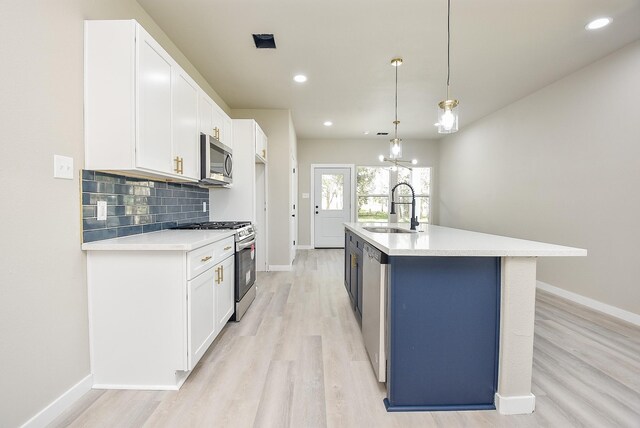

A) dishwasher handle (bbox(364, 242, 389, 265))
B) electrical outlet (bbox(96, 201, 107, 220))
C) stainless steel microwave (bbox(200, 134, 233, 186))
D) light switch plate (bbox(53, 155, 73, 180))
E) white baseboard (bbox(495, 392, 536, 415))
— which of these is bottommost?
white baseboard (bbox(495, 392, 536, 415))

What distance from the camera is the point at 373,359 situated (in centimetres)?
185

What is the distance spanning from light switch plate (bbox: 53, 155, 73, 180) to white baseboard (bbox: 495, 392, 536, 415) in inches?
101

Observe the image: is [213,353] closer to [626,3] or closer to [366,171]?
[626,3]

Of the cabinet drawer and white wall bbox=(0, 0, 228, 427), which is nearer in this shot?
white wall bbox=(0, 0, 228, 427)

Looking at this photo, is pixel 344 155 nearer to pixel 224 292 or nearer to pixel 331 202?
pixel 331 202

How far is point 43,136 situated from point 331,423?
200cm

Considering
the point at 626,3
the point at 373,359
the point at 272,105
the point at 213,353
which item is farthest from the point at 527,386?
the point at 272,105

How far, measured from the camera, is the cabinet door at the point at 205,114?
2.66 m

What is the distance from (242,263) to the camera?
2.80m

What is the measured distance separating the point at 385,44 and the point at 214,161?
1.98 meters

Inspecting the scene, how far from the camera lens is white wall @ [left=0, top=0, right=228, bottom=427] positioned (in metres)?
1.28

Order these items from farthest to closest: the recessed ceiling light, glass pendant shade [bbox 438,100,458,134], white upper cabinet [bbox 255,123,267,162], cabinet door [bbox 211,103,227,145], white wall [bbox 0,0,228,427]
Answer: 1. white upper cabinet [bbox 255,123,267,162]
2. cabinet door [bbox 211,103,227,145]
3. the recessed ceiling light
4. glass pendant shade [bbox 438,100,458,134]
5. white wall [bbox 0,0,228,427]

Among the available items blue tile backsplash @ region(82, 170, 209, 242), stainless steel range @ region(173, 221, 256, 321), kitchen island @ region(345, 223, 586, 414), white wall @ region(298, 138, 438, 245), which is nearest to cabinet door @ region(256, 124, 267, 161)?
blue tile backsplash @ region(82, 170, 209, 242)

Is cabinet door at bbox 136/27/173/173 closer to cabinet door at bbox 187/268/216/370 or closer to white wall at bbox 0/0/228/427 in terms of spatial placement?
white wall at bbox 0/0/228/427
